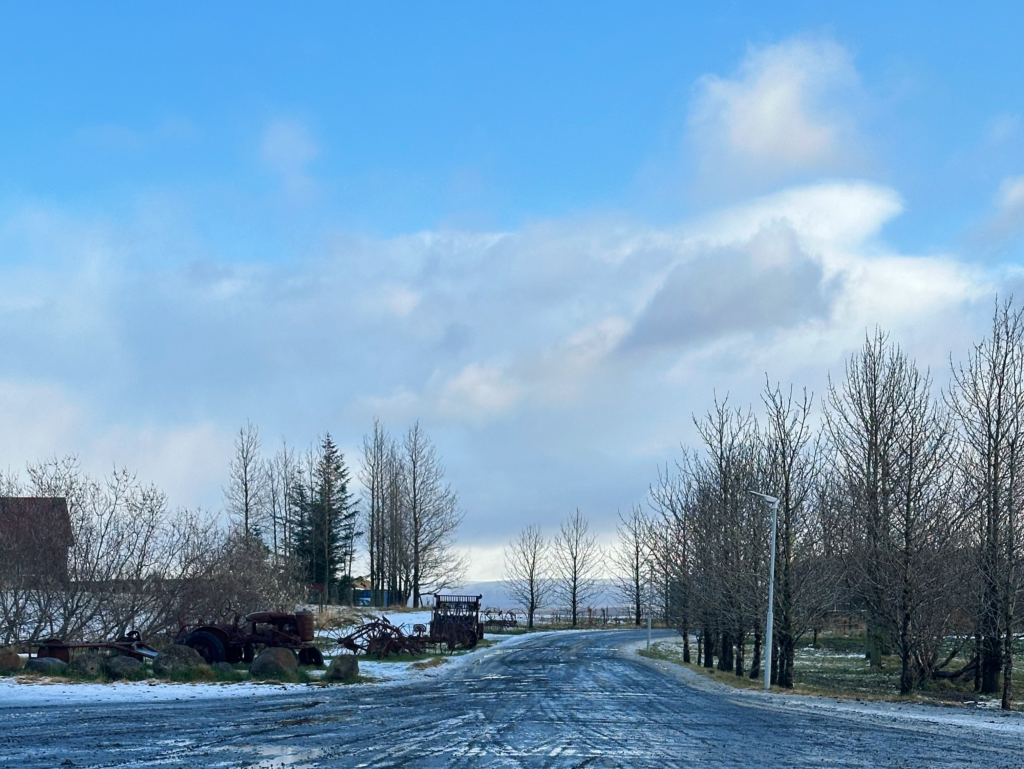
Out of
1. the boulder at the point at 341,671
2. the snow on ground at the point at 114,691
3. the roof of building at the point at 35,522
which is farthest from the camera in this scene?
the roof of building at the point at 35,522

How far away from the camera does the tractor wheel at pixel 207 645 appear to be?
2836 cm

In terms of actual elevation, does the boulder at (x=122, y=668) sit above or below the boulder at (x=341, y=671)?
above

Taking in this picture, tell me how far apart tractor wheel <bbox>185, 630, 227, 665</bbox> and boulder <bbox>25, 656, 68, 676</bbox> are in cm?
457

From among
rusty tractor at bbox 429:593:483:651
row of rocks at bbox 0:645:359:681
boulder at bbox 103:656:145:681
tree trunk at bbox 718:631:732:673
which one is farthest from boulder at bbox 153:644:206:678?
tree trunk at bbox 718:631:732:673

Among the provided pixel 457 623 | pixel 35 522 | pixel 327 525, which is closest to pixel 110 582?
pixel 35 522

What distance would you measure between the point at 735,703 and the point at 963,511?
12222mm

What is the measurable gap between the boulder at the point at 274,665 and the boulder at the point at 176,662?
166 cm

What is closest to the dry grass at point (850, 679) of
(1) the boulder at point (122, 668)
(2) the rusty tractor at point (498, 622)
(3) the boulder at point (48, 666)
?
(1) the boulder at point (122, 668)

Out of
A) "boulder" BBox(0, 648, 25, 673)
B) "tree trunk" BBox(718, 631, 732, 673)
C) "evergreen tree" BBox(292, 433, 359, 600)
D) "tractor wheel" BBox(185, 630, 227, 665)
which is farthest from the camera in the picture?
"evergreen tree" BBox(292, 433, 359, 600)

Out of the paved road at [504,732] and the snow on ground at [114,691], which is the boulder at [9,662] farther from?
the paved road at [504,732]

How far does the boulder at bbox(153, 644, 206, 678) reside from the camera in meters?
24.7

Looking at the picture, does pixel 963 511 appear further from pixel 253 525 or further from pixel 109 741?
pixel 253 525

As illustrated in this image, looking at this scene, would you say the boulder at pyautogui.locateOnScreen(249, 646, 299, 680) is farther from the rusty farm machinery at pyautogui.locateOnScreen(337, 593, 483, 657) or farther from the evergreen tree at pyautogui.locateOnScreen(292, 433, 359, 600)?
the evergreen tree at pyautogui.locateOnScreen(292, 433, 359, 600)

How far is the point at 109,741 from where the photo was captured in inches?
542
